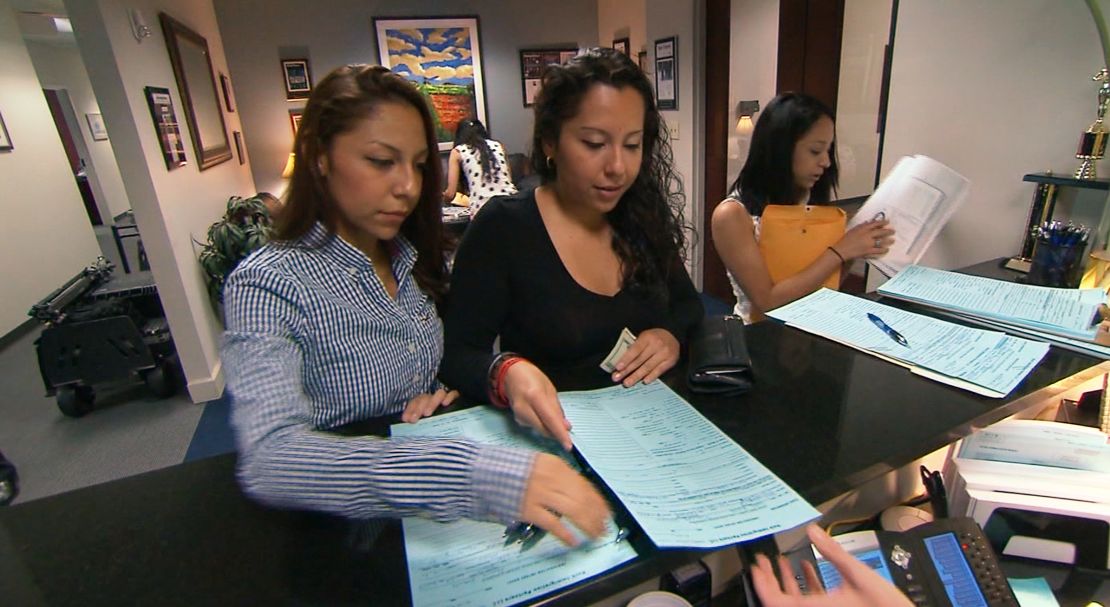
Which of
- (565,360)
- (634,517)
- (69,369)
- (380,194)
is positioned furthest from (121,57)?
(634,517)

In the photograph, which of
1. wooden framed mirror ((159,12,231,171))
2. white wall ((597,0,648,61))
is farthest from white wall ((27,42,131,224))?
white wall ((597,0,648,61))

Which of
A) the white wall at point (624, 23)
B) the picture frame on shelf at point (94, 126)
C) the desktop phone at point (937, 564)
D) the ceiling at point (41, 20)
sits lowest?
the desktop phone at point (937, 564)

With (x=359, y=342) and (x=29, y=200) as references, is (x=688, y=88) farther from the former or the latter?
(x=29, y=200)

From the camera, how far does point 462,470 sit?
0.50 meters

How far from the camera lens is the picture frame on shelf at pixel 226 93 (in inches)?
162

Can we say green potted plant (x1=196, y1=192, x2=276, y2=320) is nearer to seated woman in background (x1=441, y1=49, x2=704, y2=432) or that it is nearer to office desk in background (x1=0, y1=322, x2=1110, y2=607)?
seated woman in background (x1=441, y1=49, x2=704, y2=432)

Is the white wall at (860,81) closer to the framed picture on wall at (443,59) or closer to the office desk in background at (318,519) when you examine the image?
the office desk in background at (318,519)

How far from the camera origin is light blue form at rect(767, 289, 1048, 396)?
2.52ft

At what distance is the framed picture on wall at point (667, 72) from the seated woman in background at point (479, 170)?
1.23 metres

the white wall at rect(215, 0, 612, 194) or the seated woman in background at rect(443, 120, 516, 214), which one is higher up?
the white wall at rect(215, 0, 612, 194)

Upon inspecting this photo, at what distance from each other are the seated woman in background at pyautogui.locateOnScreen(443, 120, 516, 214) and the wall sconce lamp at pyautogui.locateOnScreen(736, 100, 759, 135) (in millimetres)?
1643

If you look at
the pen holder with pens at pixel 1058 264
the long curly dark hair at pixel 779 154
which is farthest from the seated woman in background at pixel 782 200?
the pen holder with pens at pixel 1058 264

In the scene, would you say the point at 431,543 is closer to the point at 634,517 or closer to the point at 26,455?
the point at 634,517

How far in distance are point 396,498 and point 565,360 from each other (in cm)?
52
